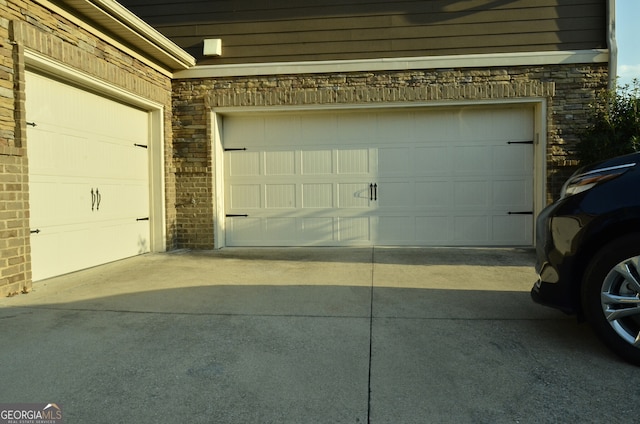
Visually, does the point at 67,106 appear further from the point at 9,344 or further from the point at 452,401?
the point at 452,401

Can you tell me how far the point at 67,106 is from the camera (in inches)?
222

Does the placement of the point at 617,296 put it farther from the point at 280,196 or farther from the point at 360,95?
the point at 280,196

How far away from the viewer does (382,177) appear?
25.5 ft

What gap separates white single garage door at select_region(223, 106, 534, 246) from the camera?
299 inches

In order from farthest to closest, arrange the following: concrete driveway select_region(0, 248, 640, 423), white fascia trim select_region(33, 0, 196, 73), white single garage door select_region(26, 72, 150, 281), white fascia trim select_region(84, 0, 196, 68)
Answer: white fascia trim select_region(84, 0, 196, 68) → white fascia trim select_region(33, 0, 196, 73) → white single garage door select_region(26, 72, 150, 281) → concrete driveway select_region(0, 248, 640, 423)

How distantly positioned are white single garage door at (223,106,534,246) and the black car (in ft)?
14.9

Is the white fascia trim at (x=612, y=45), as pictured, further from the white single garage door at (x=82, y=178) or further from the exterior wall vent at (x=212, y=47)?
the white single garage door at (x=82, y=178)

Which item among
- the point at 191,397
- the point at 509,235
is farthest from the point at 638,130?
the point at 191,397

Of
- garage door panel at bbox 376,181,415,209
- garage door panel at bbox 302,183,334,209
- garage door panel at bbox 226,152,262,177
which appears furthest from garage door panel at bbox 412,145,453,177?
garage door panel at bbox 226,152,262,177

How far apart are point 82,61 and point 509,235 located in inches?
268

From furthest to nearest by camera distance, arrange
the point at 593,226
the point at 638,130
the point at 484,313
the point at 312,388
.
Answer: the point at 638,130
the point at 484,313
the point at 593,226
the point at 312,388

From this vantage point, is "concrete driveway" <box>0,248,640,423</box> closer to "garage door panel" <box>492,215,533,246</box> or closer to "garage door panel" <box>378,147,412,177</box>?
"garage door panel" <box>492,215,533,246</box>

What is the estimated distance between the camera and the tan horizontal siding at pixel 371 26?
7.23m

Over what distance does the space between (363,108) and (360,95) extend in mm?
225
